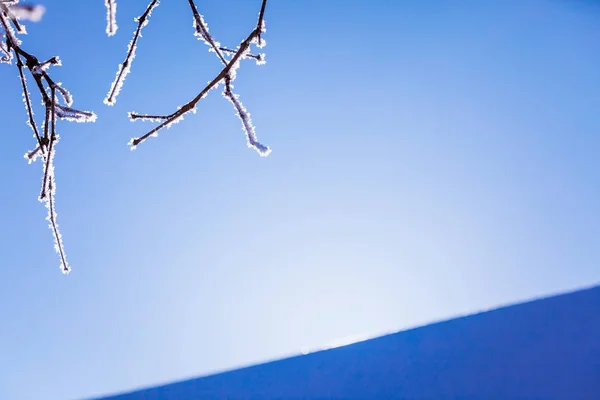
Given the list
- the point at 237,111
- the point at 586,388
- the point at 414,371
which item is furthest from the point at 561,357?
the point at 237,111

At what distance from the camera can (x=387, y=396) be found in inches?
77.4

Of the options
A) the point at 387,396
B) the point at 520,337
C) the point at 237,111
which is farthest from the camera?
the point at 520,337

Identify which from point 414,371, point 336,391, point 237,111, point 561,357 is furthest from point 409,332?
point 237,111

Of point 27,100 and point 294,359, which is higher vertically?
point 27,100

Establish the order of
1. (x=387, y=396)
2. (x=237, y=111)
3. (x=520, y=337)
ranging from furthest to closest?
(x=520, y=337)
(x=387, y=396)
(x=237, y=111)

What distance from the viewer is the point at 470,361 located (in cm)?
205

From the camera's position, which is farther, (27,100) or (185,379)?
(185,379)

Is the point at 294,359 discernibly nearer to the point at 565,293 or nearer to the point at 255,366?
the point at 255,366

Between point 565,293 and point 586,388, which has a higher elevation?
point 565,293

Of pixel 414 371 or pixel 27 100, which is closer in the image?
pixel 27 100

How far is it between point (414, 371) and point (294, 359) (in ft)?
1.62

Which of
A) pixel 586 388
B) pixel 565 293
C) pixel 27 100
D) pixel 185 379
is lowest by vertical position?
pixel 185 379

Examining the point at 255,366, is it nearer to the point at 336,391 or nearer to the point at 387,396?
the point at 336,391

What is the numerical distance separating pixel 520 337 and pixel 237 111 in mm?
2021
